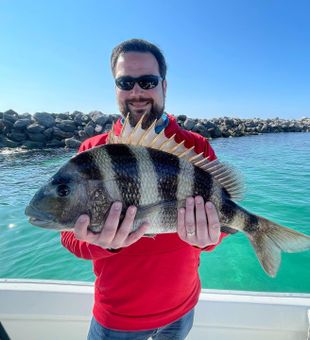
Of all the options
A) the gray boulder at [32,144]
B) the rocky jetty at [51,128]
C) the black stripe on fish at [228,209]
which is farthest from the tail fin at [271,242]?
the gray boulder at [32,144]

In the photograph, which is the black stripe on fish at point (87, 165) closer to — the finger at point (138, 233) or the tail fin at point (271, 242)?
the finger at point (138, 233)

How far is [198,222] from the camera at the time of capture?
163cm

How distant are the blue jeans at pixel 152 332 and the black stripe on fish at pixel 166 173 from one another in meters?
0.91

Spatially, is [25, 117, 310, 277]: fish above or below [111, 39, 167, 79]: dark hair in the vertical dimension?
below

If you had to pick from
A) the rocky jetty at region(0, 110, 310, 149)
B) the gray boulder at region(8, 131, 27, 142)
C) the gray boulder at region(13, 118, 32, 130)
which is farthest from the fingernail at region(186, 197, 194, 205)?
the gray boulder at region(13, 118, 32, 130)

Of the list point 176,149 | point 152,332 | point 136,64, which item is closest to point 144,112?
point 136,64

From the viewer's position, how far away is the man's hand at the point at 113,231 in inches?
58.2

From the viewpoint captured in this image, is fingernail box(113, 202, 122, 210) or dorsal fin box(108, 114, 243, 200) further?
dorsal fin box(108, 114, 243, 200)

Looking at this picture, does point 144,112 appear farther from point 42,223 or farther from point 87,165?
point 42,223

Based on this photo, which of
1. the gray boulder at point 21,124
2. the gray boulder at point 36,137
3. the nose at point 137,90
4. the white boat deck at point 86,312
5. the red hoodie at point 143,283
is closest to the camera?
the red hoodie at point 143,283

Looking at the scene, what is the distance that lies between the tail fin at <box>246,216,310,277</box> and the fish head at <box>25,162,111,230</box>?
910 millimetres

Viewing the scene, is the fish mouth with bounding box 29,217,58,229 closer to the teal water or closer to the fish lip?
the fish lip

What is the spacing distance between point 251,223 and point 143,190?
0.69 meters

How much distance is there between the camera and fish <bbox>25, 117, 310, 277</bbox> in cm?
150
